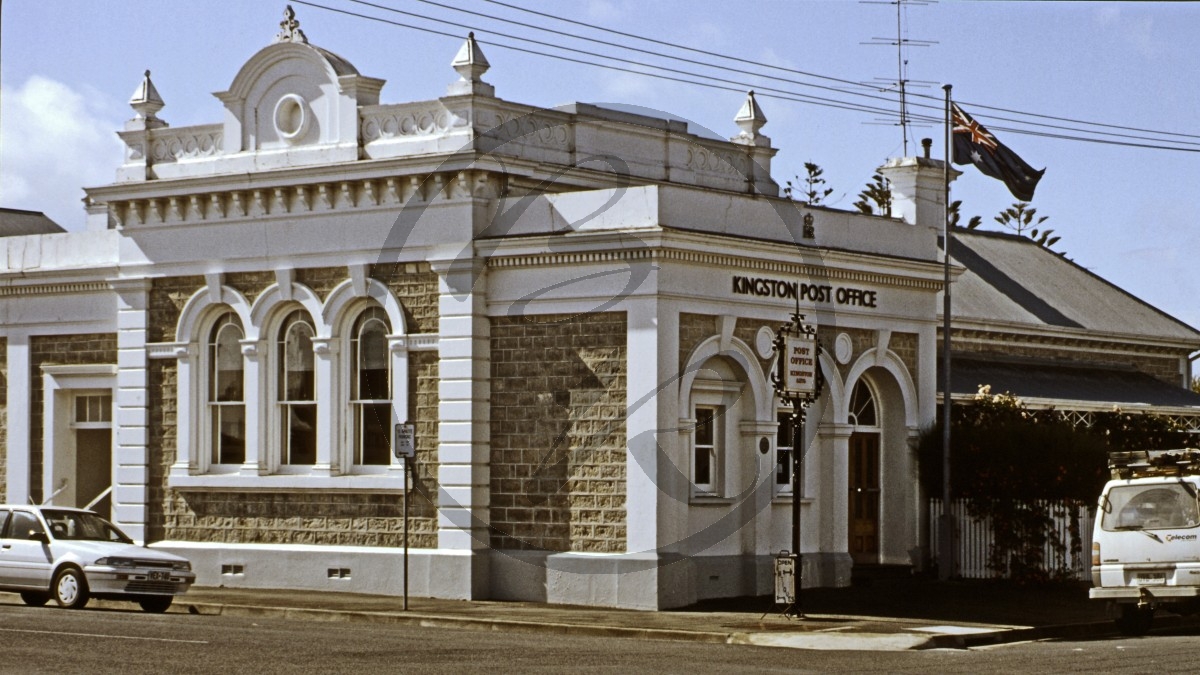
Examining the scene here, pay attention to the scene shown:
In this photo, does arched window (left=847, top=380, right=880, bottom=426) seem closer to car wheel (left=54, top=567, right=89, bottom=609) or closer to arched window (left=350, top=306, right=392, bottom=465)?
arched window (left=350, top=306, right=392, bottom=465)

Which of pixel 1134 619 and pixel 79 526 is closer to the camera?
pixel 1134 619

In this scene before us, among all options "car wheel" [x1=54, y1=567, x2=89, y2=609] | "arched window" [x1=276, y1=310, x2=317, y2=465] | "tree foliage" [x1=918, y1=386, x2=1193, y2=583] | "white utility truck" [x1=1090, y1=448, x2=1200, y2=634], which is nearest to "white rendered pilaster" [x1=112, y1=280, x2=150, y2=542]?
"arched window" [x1=276, y1=310, x2=317, y2=465]

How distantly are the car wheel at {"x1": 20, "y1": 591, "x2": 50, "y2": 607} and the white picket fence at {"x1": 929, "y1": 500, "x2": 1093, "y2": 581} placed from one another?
1315 centimetres

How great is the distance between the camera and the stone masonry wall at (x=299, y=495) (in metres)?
26.3

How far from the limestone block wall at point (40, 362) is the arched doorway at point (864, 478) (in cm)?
1250

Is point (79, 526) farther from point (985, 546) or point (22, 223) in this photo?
point (22, 223)

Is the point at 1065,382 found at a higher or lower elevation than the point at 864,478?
higher

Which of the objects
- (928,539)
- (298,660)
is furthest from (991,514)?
(298,660)

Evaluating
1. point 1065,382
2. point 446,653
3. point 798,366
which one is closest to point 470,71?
point 798,366

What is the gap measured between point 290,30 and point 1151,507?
46.4 ft

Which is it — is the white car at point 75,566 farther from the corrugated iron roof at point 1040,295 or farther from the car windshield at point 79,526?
the corrugated iron roof at point 1040,295

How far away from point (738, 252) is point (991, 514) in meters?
6.64

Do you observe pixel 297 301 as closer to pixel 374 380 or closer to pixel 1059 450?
pixel 374 380

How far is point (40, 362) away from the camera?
103ft
